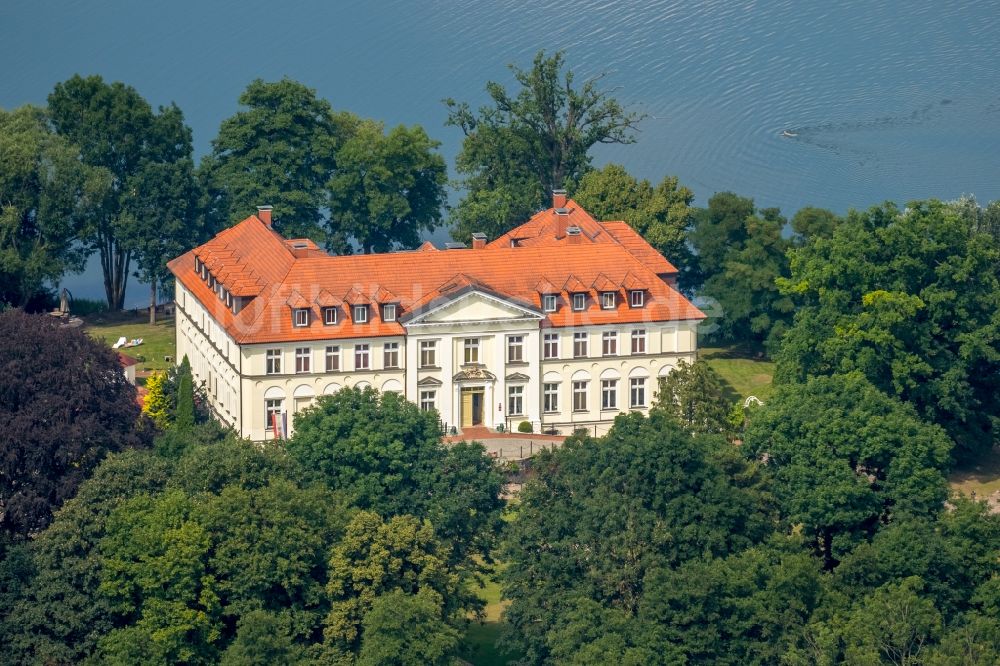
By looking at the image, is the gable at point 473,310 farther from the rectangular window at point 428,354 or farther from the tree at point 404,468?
the tree at point 404,468

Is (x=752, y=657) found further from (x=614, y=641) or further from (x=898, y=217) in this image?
(x=898, y=217)

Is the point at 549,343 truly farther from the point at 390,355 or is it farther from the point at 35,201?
the point at 35,201

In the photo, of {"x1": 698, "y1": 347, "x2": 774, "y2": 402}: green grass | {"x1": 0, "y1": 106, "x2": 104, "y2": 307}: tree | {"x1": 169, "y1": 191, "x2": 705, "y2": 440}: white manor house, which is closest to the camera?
{"x1": 169, "y1": 191, "x2": 705, "y2": 440}: white manor house

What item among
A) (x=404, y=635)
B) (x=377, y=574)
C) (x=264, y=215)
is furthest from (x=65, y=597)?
(x=264, y=215)

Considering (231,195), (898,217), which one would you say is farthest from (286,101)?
(898,217)

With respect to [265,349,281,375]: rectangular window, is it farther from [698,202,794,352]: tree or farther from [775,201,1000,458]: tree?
[698,202,794,352]: tree

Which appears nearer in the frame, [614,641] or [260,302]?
[614,641]

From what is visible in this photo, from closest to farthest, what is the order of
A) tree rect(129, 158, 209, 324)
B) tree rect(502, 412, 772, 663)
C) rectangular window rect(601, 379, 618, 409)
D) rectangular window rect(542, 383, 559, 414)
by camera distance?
tree rect(502, 412, 772, 663) < rectangular window rect(542, 383, 559, 414) < rectangular window rect(601, 379, 618, 409) < tree rect(129, 158, 209, 324)

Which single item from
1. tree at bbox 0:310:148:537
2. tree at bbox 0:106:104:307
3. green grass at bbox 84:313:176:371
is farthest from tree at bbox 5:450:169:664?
tree at bbox 0:106:104:307

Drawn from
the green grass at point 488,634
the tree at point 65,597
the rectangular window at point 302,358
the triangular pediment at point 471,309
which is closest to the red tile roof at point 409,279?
the triangular pediment at point 471,309
